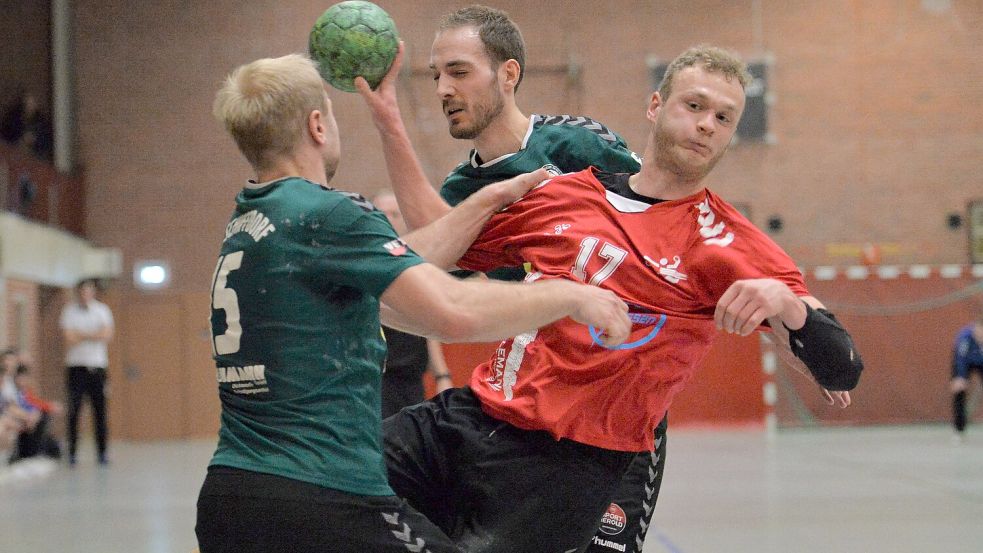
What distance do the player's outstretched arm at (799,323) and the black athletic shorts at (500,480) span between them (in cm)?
64

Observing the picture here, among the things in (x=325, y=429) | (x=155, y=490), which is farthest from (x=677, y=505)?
(x=325, y=429)

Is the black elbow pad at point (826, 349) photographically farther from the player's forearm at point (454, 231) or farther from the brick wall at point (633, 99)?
the brick wall at point (633, 99)

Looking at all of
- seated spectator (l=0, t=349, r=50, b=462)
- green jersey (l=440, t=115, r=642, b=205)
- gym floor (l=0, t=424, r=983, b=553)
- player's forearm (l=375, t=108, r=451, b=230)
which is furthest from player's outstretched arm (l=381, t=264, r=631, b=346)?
seated spectator (l=0, t=349, r=50, b=462)

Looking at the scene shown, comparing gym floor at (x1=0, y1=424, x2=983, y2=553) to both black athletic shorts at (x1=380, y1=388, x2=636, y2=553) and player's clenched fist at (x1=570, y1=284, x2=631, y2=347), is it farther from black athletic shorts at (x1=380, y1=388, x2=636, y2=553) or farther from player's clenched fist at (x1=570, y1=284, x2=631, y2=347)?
player's clenched fist at (x1=570, y1=284, x2=631, y2=347)

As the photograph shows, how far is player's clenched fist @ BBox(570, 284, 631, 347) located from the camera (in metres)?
2.50

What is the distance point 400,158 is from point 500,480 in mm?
1125

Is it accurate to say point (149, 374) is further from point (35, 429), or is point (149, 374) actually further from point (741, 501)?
point (741, 501)

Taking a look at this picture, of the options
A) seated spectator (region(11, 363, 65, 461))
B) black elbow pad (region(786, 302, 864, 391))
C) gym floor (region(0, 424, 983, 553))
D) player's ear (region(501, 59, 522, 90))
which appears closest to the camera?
black elbow pad (region(786, 302, 864, 391))

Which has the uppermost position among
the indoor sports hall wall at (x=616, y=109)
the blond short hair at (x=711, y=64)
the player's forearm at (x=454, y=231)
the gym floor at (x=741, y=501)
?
the indoor sports hall wall at (x=616, y=109)

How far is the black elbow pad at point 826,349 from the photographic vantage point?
2.76 m

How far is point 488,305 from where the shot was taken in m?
A: 2.37

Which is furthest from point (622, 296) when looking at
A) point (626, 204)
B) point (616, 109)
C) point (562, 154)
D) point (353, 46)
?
point (616, 109)

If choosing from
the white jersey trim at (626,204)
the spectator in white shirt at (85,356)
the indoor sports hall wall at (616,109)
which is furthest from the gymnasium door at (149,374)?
the white jersey trim at (626,204)

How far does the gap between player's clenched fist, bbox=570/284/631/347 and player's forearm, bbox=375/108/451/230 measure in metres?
0.98
